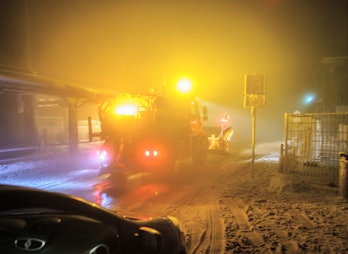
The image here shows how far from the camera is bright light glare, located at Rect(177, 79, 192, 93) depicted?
13.5m

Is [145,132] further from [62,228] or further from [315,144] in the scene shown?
[62,228]

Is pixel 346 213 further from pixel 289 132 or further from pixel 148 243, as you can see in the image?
pixel 148 243

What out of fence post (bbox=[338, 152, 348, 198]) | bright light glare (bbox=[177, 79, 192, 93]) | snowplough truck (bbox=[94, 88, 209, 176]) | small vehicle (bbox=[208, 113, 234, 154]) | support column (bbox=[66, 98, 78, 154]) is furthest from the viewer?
small vehicle (bbox=[208, 113, 234, 154])

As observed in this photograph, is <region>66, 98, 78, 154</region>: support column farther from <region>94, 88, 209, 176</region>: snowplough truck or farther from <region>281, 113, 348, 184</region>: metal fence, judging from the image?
<region>281, 113, 348, 184</region>: metal fence

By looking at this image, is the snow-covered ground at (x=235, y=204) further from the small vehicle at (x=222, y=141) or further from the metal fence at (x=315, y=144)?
the small vehicle at (x=222, y=141)

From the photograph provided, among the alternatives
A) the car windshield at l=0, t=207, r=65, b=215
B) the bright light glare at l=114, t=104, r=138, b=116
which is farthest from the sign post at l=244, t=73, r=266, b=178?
the car windshield at l=0, t=207, r=65, b=215

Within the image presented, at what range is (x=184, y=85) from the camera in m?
13.6

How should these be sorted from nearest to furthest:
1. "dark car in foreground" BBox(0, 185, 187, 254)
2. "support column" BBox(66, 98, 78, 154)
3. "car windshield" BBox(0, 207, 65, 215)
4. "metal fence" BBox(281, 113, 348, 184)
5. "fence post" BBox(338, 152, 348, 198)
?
"dark car in foreground" BBox(0, 185, 187, 254) → "car windshield" BBox(0, 207, 65, 215) → "fence post" BBox(338, 152, 348, 198) → "metal fence" BBox(281, 113, 348, 184) → "support column" BBox(66, 98, 78, 154)

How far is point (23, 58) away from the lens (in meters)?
22.4

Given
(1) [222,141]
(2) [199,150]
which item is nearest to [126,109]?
(2) [199,150]

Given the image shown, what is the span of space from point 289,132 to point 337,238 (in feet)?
18.3

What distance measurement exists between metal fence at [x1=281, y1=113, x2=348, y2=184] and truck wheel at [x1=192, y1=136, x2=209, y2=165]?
421 cm

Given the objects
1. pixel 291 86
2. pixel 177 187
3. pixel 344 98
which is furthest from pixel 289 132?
pixel 291 86

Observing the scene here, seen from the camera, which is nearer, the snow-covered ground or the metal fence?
the snow-covered ground
